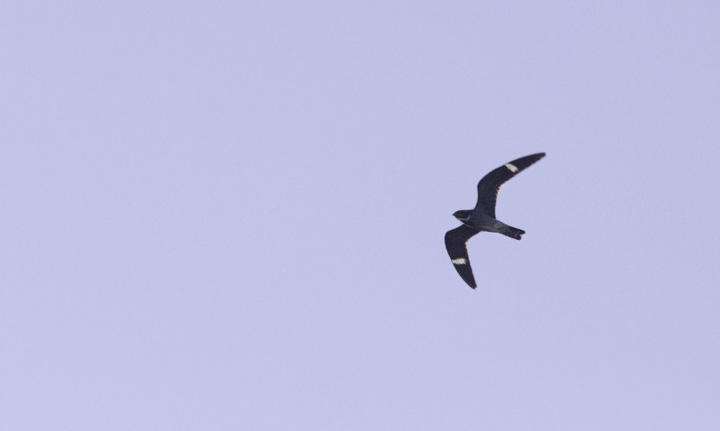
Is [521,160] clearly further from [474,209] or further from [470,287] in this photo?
[470,287]

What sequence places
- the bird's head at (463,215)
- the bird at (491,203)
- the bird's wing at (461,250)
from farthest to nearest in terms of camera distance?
the bird's wing at (461,250) → the bird's head at (463,215) → the bird at (491,203)

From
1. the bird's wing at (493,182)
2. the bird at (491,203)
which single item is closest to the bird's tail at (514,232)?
the bird at (491,203)

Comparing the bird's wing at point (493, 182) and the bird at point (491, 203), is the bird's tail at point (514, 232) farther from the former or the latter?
the bird's wing at point (493, 182)

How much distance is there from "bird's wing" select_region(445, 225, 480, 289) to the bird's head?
159 cm

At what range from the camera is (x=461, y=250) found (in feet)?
138

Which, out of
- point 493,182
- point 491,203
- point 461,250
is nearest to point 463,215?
point 491,203

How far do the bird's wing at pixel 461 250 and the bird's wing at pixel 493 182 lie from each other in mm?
2115

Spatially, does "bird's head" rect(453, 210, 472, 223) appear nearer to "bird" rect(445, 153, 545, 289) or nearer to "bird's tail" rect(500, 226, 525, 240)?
"bird" rect(445, 153, 545, 289)

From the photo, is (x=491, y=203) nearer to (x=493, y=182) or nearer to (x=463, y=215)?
(x=493, y=182)

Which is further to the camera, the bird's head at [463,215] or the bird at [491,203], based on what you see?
the bird's head at [463,215]

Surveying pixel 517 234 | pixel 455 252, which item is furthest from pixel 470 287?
pixel 517 234

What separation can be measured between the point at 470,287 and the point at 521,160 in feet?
19.0

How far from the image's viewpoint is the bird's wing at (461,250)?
137ft

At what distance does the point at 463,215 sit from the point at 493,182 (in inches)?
56.4
